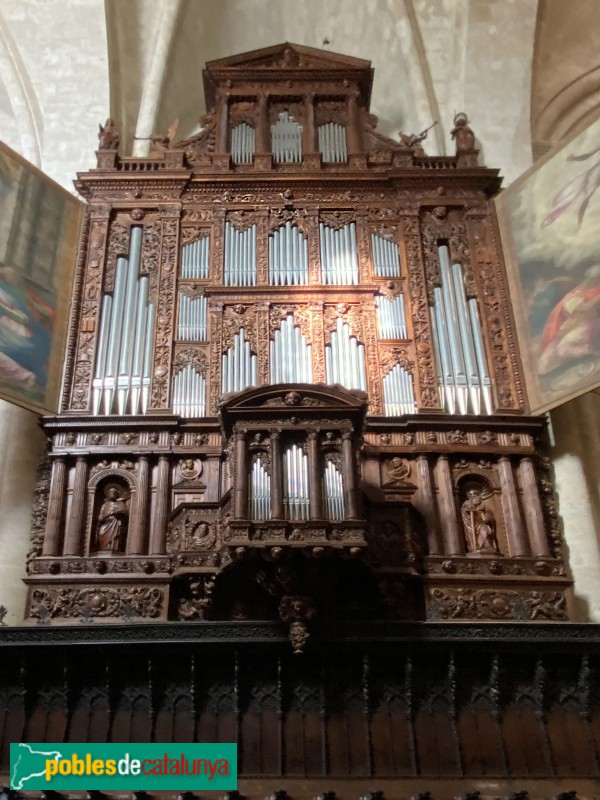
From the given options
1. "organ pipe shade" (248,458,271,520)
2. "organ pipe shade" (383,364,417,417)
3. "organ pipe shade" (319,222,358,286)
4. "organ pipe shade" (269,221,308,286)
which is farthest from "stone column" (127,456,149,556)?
"organ pipe shade" (319,222,358,286)

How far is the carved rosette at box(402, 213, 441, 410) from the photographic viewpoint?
11.9 m

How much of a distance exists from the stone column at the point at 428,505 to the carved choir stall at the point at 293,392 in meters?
0.03

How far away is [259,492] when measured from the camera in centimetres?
982

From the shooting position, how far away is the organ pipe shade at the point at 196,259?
1305cm

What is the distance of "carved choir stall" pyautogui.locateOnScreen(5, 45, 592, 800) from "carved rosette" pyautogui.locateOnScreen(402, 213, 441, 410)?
1.3 inches

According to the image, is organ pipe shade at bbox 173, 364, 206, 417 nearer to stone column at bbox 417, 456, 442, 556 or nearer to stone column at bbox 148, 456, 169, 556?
stone column at bbox 148, 456, 169, 556

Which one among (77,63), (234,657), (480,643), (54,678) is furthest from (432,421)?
(77,63)

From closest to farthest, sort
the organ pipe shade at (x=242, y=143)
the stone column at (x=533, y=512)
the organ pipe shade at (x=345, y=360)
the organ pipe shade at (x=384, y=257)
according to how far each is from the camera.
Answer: the stone column at (x=533, y=512) → the organ pipe shade at (x=345, y=360) → the organ pipe shade at (x=384, y=257) → the organ pipe shade at (x=242, y=143)

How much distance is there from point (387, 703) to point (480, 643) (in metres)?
1.34

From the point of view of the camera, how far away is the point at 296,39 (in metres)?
18.6

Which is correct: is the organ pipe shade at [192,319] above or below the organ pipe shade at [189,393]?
above

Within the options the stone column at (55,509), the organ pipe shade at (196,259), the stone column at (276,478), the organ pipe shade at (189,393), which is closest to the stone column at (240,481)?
the stone column at (276,478)

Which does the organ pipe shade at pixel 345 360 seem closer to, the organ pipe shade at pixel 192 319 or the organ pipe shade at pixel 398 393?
the organ pipe shade at pixel 398 393

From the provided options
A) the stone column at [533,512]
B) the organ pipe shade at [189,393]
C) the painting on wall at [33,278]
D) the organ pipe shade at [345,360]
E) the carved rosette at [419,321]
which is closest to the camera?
the stone column at [533,512]
